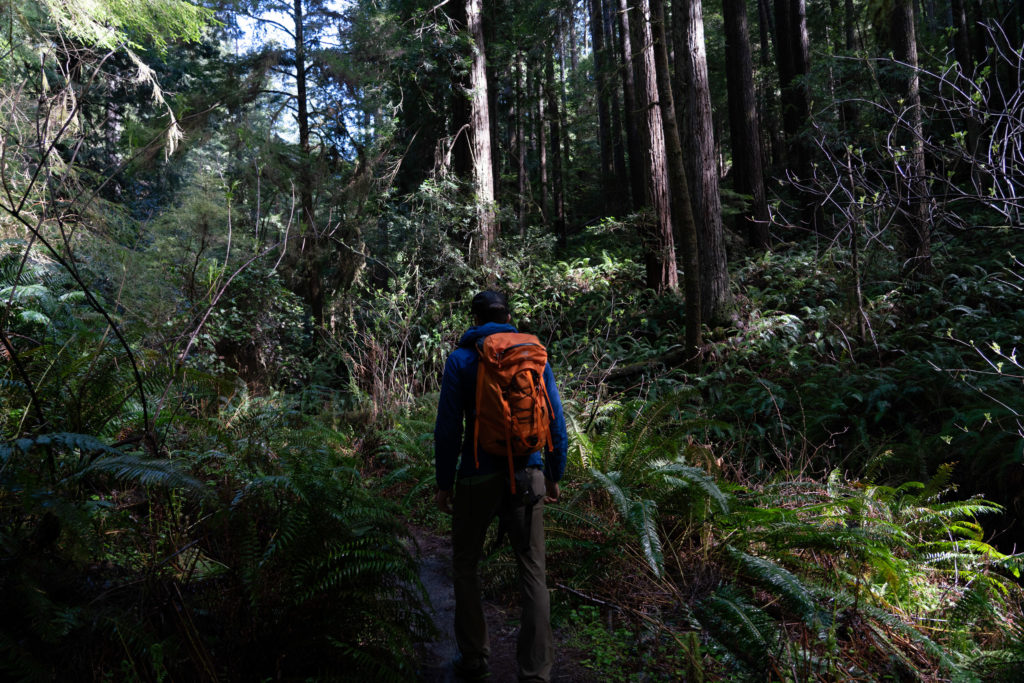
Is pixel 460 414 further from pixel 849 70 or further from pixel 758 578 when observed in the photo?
pixel 849 70

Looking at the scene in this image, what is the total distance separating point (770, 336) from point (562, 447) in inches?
274

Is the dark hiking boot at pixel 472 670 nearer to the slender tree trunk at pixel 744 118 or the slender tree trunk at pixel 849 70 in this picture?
the slender tree trunk at pixel 849 70

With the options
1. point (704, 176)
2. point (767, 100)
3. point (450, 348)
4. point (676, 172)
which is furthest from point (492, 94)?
point (767, 100)

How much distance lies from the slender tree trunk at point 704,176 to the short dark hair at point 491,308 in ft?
24.4

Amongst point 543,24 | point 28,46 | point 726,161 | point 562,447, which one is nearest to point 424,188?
point 543,24

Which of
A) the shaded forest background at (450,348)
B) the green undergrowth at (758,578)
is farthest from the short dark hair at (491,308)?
the green undergrowth at (758,578)

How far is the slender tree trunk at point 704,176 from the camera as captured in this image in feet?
32.9

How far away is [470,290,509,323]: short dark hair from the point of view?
3436mm

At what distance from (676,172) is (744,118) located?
28.8 feet

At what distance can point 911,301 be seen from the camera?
31.2 feet

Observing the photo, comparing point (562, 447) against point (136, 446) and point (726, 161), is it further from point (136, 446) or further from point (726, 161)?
point (726, 161)

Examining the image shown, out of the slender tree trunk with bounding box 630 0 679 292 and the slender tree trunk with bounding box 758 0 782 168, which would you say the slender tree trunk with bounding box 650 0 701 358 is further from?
the slender tree trunk with bounding box 758 0 782 168

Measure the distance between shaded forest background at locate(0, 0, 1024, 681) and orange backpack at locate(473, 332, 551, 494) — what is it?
756mm

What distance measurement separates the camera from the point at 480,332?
3.30 m
